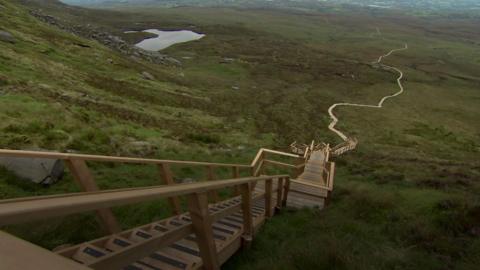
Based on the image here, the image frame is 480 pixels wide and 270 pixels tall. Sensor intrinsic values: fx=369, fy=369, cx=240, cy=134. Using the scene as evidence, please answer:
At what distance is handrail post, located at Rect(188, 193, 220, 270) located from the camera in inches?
184

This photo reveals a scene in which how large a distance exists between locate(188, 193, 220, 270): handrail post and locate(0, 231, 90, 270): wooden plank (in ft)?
8.37

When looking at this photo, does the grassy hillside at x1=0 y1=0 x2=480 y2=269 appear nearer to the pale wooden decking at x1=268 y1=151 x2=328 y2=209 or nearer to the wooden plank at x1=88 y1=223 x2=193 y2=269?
the pale wooden decking at x1=268 y1=151 x2=328 y2=209

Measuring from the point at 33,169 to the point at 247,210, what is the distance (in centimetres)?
666

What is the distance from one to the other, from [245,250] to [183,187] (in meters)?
3.90

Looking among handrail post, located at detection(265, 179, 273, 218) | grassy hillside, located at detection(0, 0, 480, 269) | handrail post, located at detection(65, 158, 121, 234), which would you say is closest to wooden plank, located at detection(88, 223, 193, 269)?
handrail post, located at detection(65, 158, 121, 234)

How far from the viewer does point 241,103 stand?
44.2m

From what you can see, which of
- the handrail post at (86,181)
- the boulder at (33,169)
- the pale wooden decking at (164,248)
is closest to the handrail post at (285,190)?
the pale wooden decking at (164,248)

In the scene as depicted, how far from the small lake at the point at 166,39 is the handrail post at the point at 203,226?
299ft

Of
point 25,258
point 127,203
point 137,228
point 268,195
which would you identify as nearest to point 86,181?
point 137,228

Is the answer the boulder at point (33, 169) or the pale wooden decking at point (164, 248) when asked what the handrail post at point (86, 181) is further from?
the boulder at point (33, 169)

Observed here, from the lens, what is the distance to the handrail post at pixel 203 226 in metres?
4.68

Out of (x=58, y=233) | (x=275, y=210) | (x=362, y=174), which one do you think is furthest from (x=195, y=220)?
(x=362, y=174)

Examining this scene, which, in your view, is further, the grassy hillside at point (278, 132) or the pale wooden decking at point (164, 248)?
the grassy hillside at point (278, 132)

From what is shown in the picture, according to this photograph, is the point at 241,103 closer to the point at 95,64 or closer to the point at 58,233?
the point at 95,64
